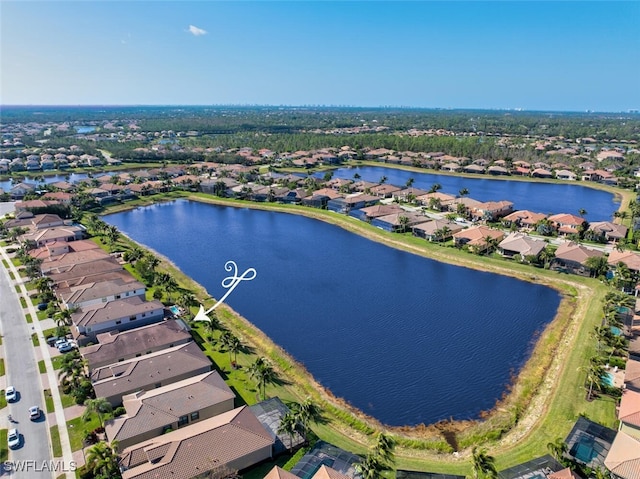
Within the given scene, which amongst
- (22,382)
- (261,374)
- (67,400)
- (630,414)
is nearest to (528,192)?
(630,414)

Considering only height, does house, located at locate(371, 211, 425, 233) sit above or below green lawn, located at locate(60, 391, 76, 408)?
above

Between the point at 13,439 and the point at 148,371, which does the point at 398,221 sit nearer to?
the point at 148,371

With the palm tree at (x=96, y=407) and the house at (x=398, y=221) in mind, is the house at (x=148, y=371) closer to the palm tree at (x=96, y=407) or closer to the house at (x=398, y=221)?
the palm tree at (x=96, y=407)

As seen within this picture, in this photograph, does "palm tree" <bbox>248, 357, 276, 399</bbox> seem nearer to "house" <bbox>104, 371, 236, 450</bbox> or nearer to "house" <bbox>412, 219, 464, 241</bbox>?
"house" <bbox>104, 371, 236, 450</bbox>

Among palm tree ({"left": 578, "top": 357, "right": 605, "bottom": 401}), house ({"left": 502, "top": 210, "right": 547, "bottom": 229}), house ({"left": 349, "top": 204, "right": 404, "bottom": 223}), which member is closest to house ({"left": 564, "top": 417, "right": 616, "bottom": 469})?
palm tree ({"left": 578, "top": 357, "right": 605, "bottom": 401})

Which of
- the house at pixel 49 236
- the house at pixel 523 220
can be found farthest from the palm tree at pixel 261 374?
the house at pixel 523 220

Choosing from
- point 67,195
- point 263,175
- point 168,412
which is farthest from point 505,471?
point 263,175
